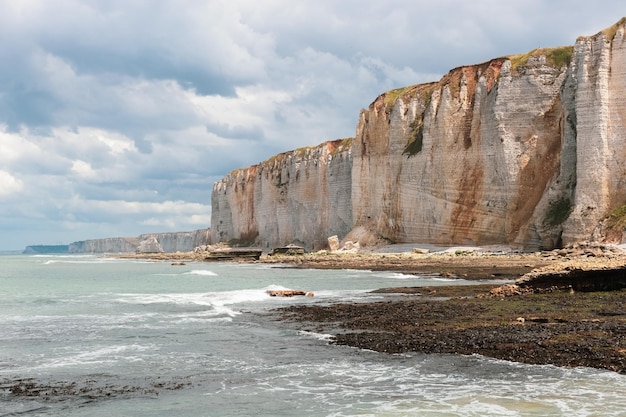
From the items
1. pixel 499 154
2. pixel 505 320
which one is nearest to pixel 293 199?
pixel 499 154

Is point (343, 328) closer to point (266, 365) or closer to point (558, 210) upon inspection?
point (266, 365)

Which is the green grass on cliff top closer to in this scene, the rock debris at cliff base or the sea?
the rock debris at cliff base

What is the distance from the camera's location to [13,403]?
9422 millimetres

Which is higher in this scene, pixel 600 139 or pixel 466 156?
pixel 466 156

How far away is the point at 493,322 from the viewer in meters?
15.3

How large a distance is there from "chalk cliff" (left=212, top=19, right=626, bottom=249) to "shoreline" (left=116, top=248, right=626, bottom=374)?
29219 millimetres

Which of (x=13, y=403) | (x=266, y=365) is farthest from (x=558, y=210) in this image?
(x=13, y=403)

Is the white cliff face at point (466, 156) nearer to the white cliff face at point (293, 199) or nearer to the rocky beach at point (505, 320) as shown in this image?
the white cliff face at point (293, 199)

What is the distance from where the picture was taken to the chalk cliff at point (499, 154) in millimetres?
49188

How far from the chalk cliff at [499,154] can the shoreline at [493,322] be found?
29.2 meters

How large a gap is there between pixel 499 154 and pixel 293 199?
46.9 meters

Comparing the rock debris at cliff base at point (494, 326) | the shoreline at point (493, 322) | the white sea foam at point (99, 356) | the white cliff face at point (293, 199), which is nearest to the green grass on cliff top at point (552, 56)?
the white cliff face at point (293, 199)

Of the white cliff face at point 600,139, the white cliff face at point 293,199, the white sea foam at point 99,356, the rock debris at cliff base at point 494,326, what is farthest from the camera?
the white cliff face at point 293,199

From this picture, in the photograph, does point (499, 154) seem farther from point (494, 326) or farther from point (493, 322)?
point (494, 326)
